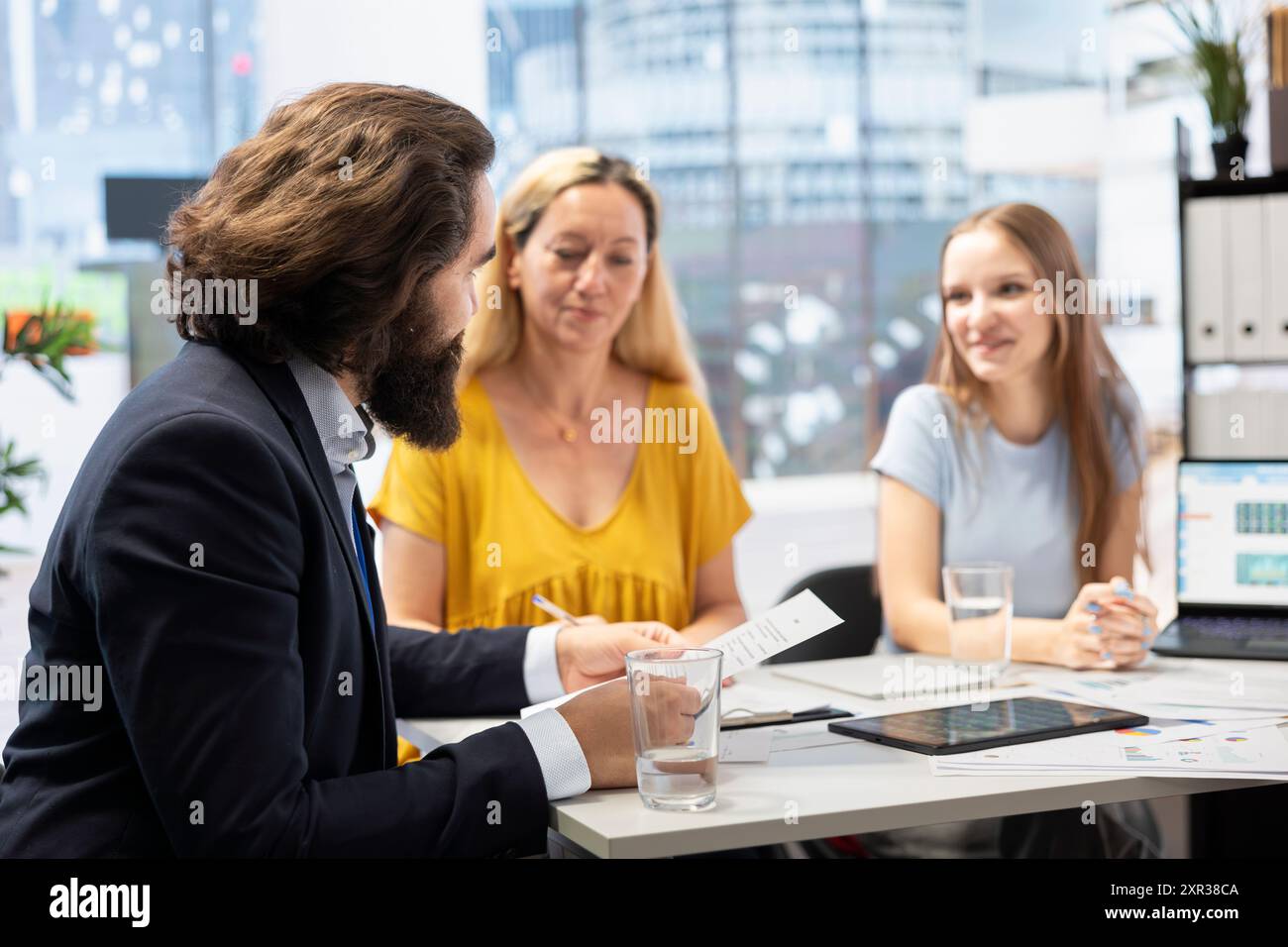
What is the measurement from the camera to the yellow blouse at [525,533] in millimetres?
2174

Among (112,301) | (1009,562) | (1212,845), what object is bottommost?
(1212,845)

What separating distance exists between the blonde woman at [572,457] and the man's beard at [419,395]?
21.8 inches

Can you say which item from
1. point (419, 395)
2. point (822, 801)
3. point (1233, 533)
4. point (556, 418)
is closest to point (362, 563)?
point (419, 395)

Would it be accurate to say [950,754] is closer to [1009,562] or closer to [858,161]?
[1009,562]

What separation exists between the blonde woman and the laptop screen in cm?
80

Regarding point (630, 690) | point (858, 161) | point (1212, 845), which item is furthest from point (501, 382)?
point (858, 161)

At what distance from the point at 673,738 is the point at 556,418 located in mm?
1147

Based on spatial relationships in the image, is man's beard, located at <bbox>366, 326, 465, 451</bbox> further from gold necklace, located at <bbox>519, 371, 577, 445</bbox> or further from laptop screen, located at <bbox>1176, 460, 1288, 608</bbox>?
laptop screen, located at <bbox>1176, 460, 1288, 608</bbox>

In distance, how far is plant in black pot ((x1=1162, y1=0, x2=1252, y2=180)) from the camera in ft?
8.83

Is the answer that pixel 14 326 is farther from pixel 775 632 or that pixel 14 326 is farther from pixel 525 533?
pixel 775 632

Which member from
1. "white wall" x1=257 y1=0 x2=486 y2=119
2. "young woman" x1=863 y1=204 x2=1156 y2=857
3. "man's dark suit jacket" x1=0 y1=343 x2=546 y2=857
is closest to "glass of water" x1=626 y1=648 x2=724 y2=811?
"man's dark suit jacket" x1=0 y1=343 x2=546 y2=857

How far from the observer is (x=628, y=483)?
2293mm

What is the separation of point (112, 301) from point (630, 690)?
347 cm
